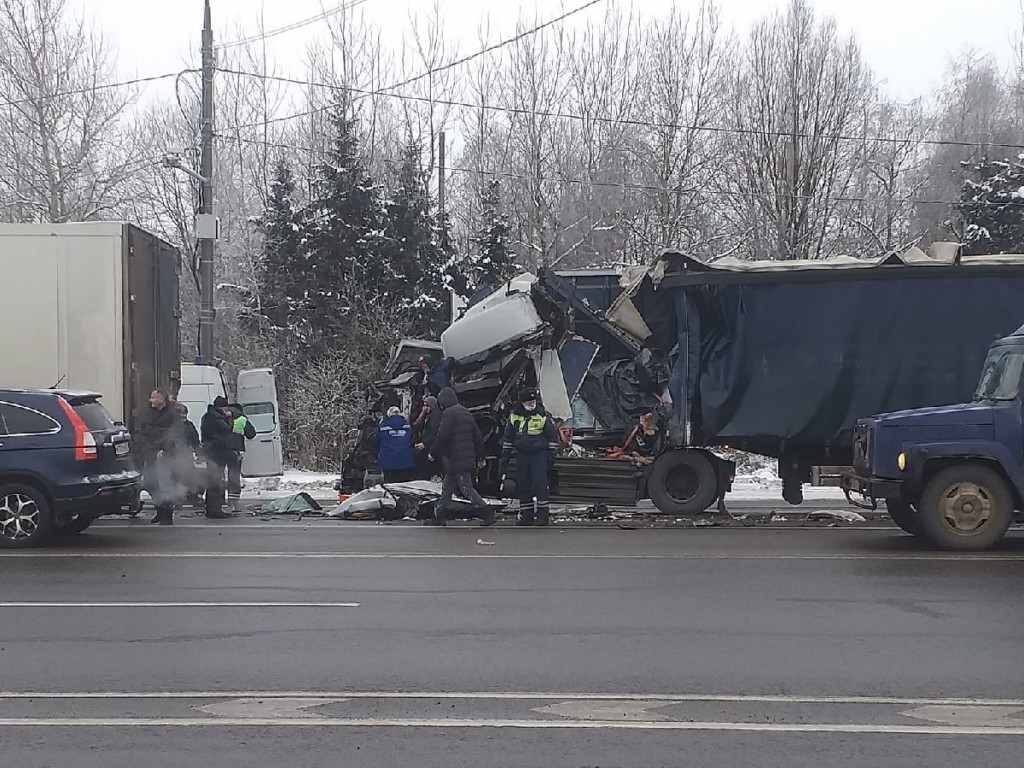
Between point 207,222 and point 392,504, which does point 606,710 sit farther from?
point 207,222

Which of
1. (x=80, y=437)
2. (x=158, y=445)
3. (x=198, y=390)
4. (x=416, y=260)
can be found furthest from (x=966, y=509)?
(x=416, y=260)

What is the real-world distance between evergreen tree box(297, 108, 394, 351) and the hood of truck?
18.0 metres

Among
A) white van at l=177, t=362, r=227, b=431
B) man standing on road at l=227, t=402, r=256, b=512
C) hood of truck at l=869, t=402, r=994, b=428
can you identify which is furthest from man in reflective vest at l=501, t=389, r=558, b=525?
white van at l=177, t=362, r=227, b=431

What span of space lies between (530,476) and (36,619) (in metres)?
6.85

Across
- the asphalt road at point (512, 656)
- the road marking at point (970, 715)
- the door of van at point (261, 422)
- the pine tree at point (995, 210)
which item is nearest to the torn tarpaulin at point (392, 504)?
the asphalt road at point (512, 656)

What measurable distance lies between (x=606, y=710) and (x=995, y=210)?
1317 inches

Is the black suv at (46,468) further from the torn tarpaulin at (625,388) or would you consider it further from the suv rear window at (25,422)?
the torn tarpaulin at (625,388)

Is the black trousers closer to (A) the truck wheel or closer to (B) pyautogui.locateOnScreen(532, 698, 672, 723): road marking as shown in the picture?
(A) the truck wheel

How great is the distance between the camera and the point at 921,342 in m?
14.5

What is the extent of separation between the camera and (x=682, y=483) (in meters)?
15.3

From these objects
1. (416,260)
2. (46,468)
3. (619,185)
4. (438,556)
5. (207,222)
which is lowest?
(438,556)

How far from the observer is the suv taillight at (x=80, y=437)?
12.6 metres

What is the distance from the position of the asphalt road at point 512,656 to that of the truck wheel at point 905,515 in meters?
0.47

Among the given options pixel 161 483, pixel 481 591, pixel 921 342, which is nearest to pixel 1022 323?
pixel 921 342
